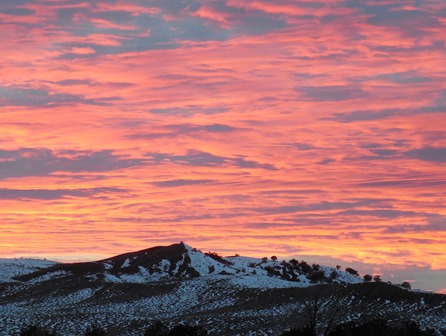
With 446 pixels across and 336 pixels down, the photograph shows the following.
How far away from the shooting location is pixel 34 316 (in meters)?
84.6

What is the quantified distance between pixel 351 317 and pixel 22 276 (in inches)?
2155

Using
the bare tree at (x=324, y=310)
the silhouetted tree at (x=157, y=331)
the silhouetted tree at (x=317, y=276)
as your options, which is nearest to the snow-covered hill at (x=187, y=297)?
the silhouetted tree at (x=317, y=276)

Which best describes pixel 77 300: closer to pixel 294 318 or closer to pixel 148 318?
pixel 148 318

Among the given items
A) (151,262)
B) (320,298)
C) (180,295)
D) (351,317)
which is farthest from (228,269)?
(351,317)

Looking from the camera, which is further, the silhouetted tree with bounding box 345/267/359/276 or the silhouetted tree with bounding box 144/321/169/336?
the silhouetted tree with bounding box 345/267/359/276

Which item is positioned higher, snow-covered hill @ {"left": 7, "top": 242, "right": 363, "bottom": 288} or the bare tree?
the bare tree

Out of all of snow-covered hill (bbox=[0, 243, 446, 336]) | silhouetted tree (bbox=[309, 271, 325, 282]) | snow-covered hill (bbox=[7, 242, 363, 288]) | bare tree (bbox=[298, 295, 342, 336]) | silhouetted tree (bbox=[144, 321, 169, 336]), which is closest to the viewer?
silhouetted tree (bbox=[144, 321, 169, 336])

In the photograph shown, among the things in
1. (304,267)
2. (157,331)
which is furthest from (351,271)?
(157,331)

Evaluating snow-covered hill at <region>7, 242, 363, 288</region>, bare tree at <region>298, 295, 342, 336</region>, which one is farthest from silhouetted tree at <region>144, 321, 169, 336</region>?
snow-covered hill at <region>7, 242, 363, 288</region>

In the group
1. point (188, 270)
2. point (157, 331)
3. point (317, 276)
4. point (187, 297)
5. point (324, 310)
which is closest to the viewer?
point (157, 331)

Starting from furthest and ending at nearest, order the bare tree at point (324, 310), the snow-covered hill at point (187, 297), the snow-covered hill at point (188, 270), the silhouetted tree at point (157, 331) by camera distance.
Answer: the snow-covered hill at point (188, 270) → the snow-covered hill at point (187, 297) → the bare tree at point (324, 310) → the silhouetted tree at point (157, 331)

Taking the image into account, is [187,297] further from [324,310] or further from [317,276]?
[317,276]

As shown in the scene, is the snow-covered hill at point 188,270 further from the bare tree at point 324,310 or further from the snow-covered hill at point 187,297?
the bare tree at point 324,310

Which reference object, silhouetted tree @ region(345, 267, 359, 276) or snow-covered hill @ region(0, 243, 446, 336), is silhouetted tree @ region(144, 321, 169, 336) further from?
silhouetted tree @ region(345, 267, 359, 276)
